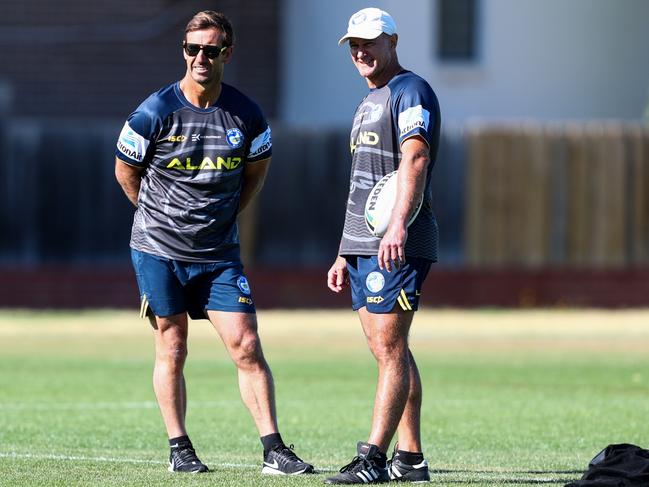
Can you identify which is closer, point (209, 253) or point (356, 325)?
point (209, 253)

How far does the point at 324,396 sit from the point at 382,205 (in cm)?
607

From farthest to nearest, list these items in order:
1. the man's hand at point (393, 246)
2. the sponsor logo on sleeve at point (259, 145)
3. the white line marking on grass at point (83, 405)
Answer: the white line marking on grass at point (83, 405)
the sponsor logo on sleeve at point (259, 145)
the man's hand at point (393, 246)

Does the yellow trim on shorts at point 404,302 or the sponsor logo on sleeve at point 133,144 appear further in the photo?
the sponsor logo on sleeve at point 133,144

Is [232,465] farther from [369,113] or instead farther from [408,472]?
[369,113]

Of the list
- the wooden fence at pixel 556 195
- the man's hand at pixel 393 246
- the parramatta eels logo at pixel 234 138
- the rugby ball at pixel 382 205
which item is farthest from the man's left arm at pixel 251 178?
the wooden fence at pixel 556 195

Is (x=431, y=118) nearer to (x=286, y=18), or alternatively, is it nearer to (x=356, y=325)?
(x=356, y=325)

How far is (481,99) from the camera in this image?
26.9m

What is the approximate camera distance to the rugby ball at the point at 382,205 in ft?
25.5

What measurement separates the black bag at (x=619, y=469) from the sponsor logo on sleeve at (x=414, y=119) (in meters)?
1.89

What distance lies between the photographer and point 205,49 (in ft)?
27.6

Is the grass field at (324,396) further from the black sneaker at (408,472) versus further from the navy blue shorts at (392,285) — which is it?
the navy blue shorts at (392,285)

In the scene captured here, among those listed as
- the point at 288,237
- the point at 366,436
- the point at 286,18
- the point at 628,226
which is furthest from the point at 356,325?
the point at 366,436

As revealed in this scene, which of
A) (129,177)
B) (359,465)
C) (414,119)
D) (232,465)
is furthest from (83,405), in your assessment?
(414,119)

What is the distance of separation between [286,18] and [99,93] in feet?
12.3
